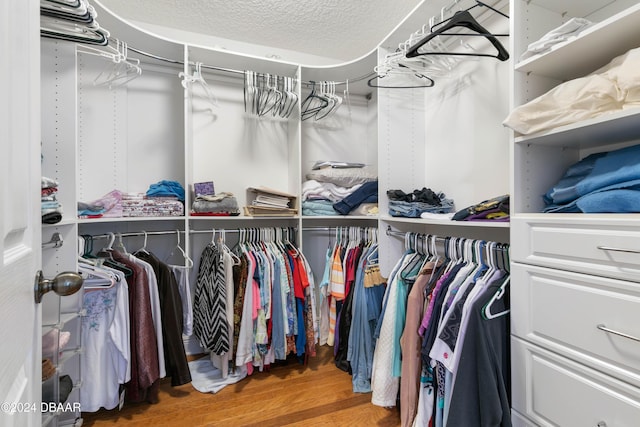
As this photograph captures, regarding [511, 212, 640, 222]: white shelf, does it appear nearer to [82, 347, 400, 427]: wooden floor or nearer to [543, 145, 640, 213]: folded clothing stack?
[543, 145, 640, 213]: folded clothing stack

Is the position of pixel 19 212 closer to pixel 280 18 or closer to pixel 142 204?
pixel 142 204

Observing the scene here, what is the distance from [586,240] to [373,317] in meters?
1.24

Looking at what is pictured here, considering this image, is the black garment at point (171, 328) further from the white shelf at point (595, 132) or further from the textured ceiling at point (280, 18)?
the white shelf at point (595, 132)

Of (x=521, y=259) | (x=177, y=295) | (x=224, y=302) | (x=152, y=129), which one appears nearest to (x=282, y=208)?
(x=224, y=302)

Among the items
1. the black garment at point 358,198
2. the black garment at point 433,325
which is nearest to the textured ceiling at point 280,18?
the black garment at point 358,198

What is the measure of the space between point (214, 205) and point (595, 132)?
1938 millimetres

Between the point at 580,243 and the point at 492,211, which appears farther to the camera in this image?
the point at 492,211

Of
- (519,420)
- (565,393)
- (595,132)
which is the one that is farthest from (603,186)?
(519,420)

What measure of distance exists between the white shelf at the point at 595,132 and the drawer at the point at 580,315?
18.2 inches

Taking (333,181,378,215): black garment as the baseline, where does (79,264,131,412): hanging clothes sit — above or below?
below

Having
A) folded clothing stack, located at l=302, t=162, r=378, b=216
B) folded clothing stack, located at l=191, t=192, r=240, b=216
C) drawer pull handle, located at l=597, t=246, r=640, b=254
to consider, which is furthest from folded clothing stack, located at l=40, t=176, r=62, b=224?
drawer pull handle, located at l=597, t=246, r=640, b=254

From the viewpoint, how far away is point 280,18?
2129 millimetres

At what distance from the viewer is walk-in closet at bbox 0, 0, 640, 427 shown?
3.06ft

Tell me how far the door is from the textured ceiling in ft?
5.71
